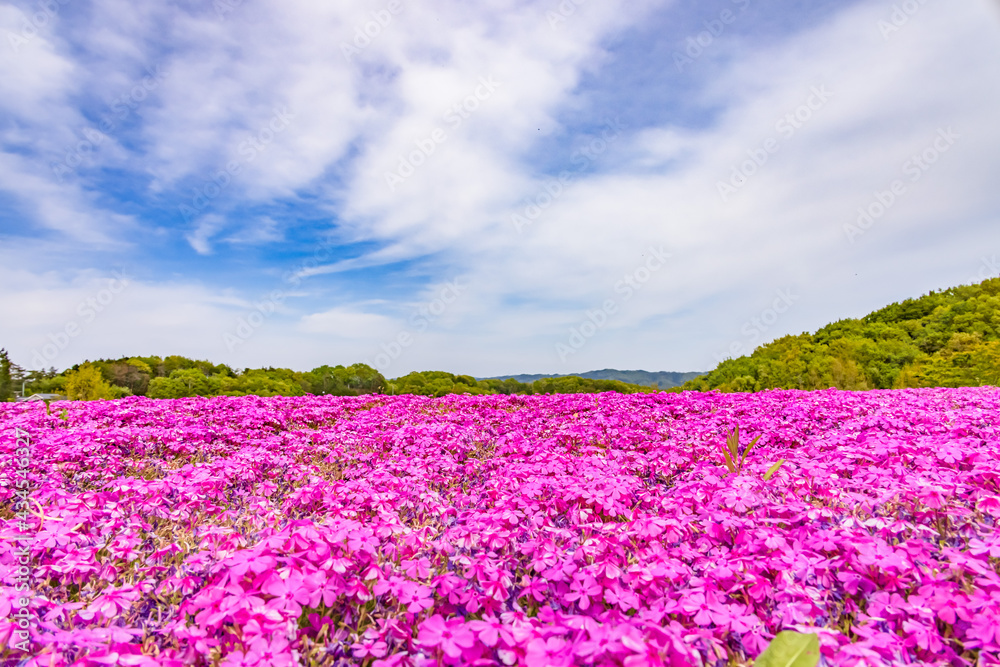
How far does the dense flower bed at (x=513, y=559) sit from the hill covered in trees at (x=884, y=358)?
17934mm

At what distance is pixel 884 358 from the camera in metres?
25.2

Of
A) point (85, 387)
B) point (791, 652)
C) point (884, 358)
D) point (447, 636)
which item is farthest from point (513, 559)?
point (884, 358)

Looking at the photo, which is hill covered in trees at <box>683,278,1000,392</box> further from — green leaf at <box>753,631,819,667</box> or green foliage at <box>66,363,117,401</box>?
green foliage at <box>66,363,117,401</box>

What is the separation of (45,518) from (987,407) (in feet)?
37.5

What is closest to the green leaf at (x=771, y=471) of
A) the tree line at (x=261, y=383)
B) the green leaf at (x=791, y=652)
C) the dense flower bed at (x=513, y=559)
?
the dense flower bed at (x=513, y=559)

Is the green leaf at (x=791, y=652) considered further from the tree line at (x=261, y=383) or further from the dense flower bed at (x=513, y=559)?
the tree line at (x=261, y=383)

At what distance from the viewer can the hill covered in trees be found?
20.3 m

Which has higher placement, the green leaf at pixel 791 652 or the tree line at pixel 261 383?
the tree line at pixel 261 383

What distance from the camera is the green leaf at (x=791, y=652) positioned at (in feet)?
5.83

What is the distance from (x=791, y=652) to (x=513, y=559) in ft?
4.82

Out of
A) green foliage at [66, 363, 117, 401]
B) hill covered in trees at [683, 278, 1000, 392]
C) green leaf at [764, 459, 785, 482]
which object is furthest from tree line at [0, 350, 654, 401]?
green leaf at [764, 459, 785, 482]

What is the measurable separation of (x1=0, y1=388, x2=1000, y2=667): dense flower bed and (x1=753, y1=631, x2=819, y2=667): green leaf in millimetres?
140

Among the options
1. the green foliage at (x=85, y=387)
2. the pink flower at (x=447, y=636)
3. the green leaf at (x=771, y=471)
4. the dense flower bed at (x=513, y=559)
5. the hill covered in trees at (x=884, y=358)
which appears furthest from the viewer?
the hill covered in trees at (x=884, y=358)

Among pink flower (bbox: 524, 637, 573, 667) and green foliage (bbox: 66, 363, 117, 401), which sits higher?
green foliage (bbox: 66, 363, 117, 401)
